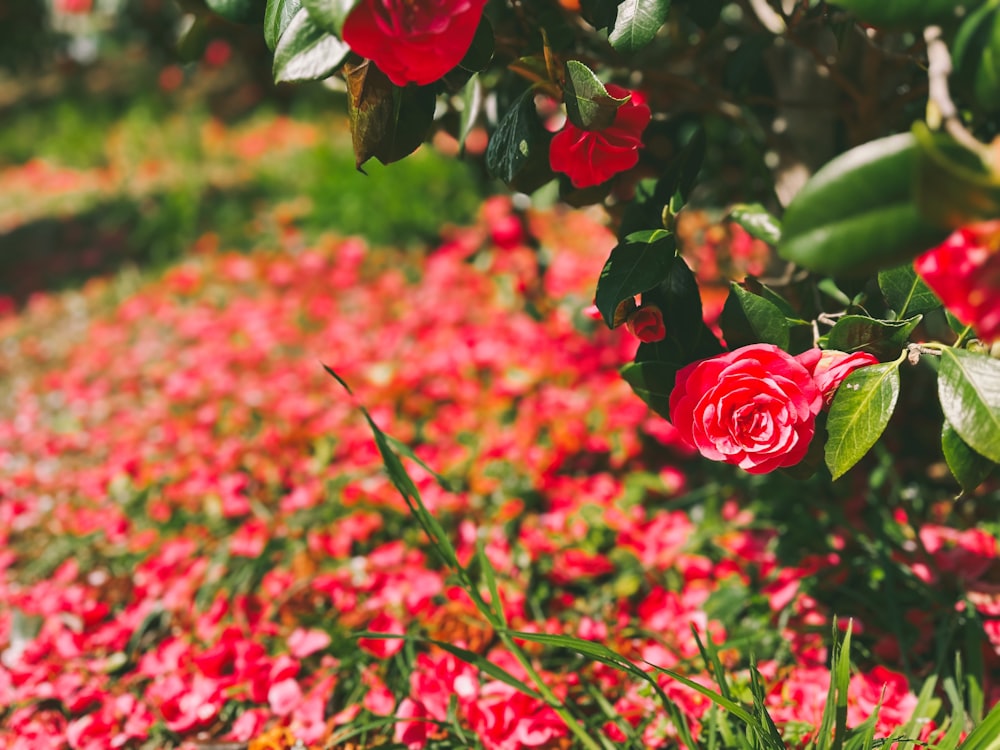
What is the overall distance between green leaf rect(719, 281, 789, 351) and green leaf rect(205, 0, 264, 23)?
0.66m

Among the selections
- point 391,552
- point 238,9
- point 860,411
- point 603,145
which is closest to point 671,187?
point 603,145

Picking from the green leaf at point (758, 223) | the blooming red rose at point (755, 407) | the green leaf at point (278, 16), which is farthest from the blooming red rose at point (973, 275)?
the green leaf at point (278, 16)

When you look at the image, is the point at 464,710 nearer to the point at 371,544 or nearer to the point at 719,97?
the point at 371,544

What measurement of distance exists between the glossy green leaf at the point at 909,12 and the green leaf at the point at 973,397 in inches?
12.4

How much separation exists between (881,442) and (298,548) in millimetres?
1288

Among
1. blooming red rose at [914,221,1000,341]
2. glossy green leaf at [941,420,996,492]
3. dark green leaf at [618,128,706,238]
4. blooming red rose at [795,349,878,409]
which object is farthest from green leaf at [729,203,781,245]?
blooming red rose at [914,221,1000,341]

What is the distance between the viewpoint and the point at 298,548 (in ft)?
5.47

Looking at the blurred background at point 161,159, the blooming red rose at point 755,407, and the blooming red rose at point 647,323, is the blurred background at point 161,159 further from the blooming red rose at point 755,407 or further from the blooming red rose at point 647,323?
the blooming red rose at point 755,407

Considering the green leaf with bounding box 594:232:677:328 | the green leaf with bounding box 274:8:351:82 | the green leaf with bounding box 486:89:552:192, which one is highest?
the green leaf with bounding box 274:8:351:82

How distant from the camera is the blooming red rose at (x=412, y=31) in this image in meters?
0.67

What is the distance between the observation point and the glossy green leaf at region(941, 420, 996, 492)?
30.2 inches

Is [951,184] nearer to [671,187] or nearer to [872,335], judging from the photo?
[872,335]

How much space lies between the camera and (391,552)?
1.62m

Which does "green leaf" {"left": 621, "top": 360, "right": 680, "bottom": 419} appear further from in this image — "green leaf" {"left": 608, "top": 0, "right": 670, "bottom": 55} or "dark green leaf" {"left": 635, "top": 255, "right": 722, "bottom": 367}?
"green leaf" {"left": 608, "top": 0, "right": 670, "bottom": 55}
